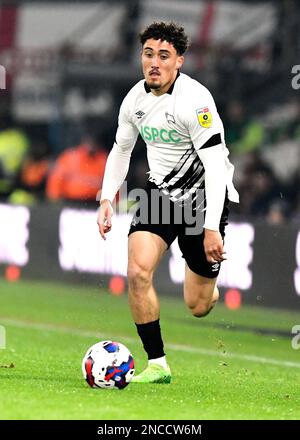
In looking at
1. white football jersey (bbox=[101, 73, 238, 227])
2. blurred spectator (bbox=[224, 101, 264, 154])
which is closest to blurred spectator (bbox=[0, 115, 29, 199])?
blurred spectator (bbox=[224, 101, 264, 154])

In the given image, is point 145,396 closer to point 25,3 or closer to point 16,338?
point 16,338

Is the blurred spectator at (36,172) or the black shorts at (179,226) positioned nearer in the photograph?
the black shorts at (179,226)

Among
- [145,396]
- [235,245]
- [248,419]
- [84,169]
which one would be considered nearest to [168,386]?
[145,396]

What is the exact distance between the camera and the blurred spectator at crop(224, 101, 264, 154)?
22.7 m

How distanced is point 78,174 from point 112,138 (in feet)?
10.9

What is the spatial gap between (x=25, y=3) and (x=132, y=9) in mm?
2141

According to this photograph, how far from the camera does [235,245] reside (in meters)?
17.4

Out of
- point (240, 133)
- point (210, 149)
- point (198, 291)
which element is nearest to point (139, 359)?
point (198, 291)

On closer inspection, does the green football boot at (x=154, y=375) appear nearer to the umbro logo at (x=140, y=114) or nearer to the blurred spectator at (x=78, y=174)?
the umbro logo at (x=140, y=114)

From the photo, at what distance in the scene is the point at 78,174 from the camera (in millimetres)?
21328

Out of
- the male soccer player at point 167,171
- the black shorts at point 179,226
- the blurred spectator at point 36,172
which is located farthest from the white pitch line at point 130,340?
the blurred spectator at point 36,172

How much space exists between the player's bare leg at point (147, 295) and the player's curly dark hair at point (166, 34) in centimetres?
137

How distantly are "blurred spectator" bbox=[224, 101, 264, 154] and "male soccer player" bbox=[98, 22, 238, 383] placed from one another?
12.1 meters

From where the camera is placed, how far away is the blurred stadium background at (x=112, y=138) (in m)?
17.4
